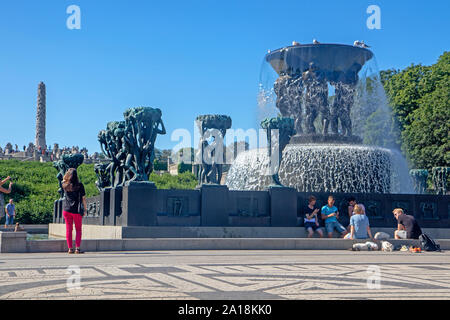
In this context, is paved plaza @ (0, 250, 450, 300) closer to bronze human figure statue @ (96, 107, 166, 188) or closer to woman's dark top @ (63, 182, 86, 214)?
woman's dark top @ (63, 182, 86, 214)

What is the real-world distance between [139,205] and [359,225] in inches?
254

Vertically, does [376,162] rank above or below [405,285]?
above

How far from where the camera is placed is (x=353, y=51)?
32062mm

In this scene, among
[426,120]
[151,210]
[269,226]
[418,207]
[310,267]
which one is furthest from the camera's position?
[426,120]

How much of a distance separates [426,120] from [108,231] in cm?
3253

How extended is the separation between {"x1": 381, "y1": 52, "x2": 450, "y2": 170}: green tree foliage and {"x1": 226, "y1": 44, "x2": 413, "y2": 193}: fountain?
14.2m

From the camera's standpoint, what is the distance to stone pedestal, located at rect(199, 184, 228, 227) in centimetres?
2008

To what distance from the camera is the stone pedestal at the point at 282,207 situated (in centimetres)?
2081

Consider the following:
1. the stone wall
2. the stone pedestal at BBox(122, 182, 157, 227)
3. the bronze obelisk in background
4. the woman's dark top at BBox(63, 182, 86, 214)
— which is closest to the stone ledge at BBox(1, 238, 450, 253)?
the woman's dark top at BBox(63, 182, 86, 214)

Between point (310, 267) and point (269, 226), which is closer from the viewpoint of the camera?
point (310, 267)

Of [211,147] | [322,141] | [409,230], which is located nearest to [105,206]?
[211,147]

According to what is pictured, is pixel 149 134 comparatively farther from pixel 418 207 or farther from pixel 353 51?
pixel 353 51
